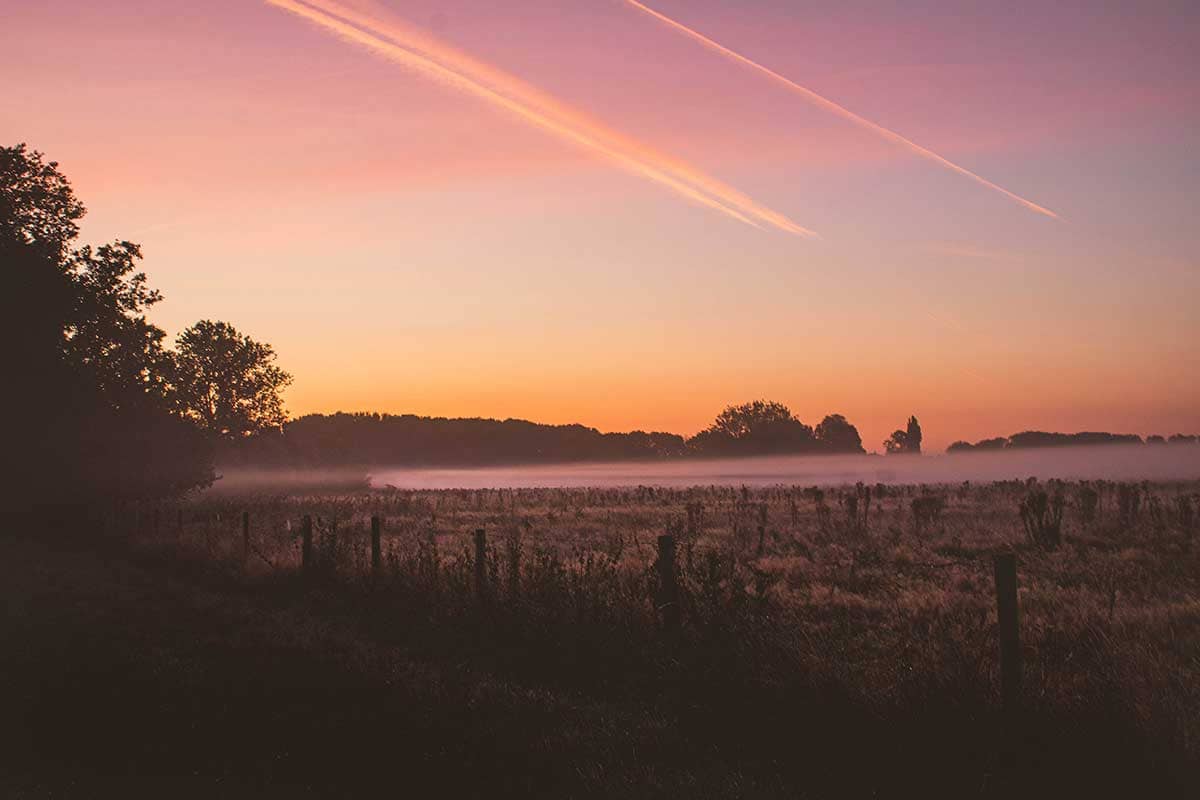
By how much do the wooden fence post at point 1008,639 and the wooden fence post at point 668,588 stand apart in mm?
3957

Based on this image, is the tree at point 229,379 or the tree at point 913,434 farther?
the tree at point 913,434

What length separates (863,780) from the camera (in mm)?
6438

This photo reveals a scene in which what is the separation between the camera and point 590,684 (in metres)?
9.38

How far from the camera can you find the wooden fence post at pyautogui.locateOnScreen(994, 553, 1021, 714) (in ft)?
23.7

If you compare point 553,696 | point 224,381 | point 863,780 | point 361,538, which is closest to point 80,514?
point 361,538

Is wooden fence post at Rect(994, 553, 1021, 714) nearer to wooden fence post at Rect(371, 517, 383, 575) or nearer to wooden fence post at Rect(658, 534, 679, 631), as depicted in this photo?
wooden fence post at Rect(658, 534, 679, 631)

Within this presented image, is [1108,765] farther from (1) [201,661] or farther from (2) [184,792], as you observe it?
(1) [201,661]

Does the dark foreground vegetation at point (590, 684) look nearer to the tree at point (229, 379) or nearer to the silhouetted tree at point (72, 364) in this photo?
the silhouetted tree at point (72, 364)

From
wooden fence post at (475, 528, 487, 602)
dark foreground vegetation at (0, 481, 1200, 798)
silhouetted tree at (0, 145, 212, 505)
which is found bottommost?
dark foreground vegetation at (0, 481, 1200, 798)

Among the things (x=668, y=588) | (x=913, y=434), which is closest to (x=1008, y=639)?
(x=668, y=588)

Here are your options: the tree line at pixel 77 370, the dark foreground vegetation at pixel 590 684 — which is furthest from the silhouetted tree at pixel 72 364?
the dark foreground vegetation at pixel 590 684

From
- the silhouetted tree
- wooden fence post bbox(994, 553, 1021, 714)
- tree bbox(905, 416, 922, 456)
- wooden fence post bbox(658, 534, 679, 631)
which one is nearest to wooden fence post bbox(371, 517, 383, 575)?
wooden fence post bbox(658, 534, 679, 631)

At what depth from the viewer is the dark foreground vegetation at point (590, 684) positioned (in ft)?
21.1

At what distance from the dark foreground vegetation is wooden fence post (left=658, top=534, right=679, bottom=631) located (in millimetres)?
49
